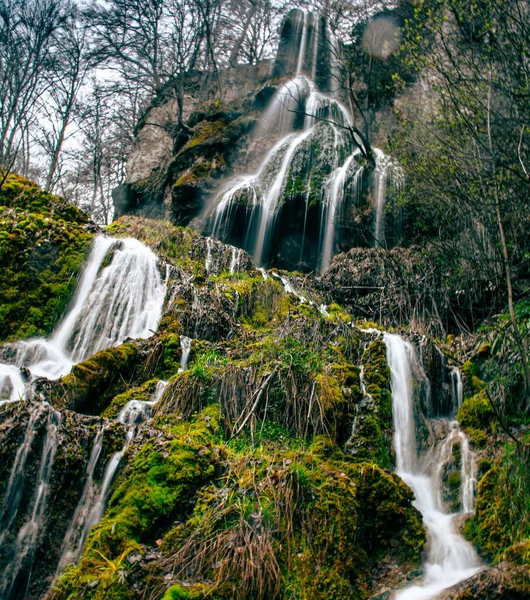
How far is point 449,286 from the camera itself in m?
11.4

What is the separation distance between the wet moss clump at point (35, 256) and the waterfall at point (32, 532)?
4.80m

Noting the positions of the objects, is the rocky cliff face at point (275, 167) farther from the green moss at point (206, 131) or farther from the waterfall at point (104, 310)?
the waterfall at point (104, 310)

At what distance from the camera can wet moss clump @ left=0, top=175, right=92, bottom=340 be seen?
9.55 m

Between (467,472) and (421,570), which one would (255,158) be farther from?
(421,570)

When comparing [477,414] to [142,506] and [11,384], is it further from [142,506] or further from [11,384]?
[11,384]

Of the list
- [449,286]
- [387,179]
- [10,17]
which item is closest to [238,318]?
[449,286]

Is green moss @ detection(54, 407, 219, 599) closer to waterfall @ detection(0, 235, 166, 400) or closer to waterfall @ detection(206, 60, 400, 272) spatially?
waterfall @ detection(0, 235, 166, 400)

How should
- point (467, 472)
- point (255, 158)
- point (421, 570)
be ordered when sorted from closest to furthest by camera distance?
point (421, 570)
point (467, 472)
point (255, 158)

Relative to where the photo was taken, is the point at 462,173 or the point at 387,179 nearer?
the point at 462,173

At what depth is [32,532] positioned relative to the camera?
15.0 ft

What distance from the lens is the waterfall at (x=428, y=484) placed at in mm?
4626

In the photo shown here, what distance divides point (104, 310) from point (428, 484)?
6356 mm

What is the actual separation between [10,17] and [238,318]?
34.4ft

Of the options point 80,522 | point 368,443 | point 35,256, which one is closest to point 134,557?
point 80,522
